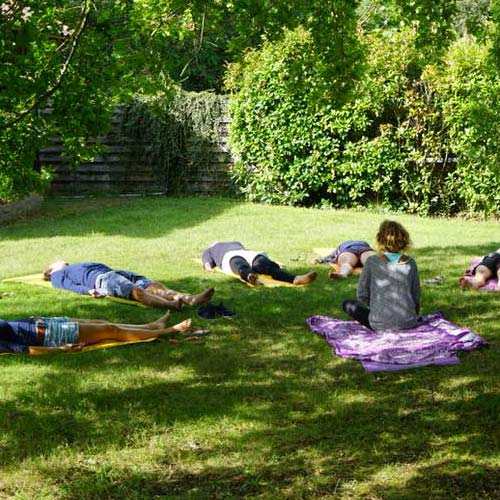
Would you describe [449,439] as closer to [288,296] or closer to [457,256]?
[288,296]

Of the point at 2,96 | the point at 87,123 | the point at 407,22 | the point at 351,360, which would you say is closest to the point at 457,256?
the point at 407,22

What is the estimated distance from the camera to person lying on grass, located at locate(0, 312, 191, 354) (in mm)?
5875

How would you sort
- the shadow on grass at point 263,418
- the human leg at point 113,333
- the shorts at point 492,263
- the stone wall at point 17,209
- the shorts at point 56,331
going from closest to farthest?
the shadow on grass at point 263,418, the shorts at point 56,331, the human leg at point 113,333, the shorts at point 492,263, the stone wall at point 17,209

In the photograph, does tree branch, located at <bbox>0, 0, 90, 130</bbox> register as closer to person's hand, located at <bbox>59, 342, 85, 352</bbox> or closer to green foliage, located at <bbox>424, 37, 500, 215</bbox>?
person's hand, located at <bbox>59, 342, 85, 352</bbox>

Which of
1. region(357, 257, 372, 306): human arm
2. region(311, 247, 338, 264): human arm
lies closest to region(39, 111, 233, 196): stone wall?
region(311, 247, 338, 264): human arm

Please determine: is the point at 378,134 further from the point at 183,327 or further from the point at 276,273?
the point at 183,327

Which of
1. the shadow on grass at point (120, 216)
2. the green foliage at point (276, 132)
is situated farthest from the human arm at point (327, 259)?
the green foliage at point (276, 132)

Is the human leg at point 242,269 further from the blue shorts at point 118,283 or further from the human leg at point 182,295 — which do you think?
the blue shorts at point 118,283

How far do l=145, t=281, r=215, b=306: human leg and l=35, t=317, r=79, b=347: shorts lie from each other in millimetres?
1429

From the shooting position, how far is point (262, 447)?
4145mm

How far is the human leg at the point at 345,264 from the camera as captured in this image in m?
8.62

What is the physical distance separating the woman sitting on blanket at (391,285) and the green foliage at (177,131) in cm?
1087

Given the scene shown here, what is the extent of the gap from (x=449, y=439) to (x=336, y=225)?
9033 millimetres

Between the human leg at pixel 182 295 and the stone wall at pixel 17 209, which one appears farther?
the stone wall at pixel 17 209
